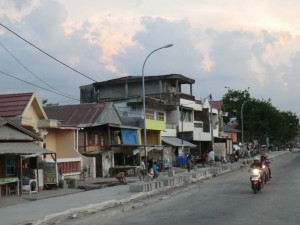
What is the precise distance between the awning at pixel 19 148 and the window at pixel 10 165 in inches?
41.8

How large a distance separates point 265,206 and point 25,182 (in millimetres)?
11701

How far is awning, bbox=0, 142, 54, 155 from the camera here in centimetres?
1983

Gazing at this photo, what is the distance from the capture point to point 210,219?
12.7m

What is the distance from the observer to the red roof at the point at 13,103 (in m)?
24.8

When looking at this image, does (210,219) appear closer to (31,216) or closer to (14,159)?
(31,216)

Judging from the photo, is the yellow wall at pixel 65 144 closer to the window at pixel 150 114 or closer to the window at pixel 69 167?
the window at pixel 69 167

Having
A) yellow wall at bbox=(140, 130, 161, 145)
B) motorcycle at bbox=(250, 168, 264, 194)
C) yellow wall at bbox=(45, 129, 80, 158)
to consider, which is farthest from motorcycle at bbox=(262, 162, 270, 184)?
yellow wall at bbox=(140, 130, 161, 145)

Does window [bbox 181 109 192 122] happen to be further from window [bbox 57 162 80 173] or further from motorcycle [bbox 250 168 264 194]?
motorcycle [bbox 250 168 264 194]

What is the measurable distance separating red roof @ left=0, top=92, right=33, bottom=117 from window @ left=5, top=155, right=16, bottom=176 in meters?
2.70

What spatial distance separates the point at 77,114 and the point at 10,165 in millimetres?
17519

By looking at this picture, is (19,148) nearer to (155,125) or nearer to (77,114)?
(77,114)

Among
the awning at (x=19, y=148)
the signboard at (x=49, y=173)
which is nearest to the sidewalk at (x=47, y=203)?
the signboard at (x=49, y=173)

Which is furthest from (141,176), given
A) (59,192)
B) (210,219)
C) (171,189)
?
(210,219)

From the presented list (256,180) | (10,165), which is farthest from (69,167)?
(256,180)
